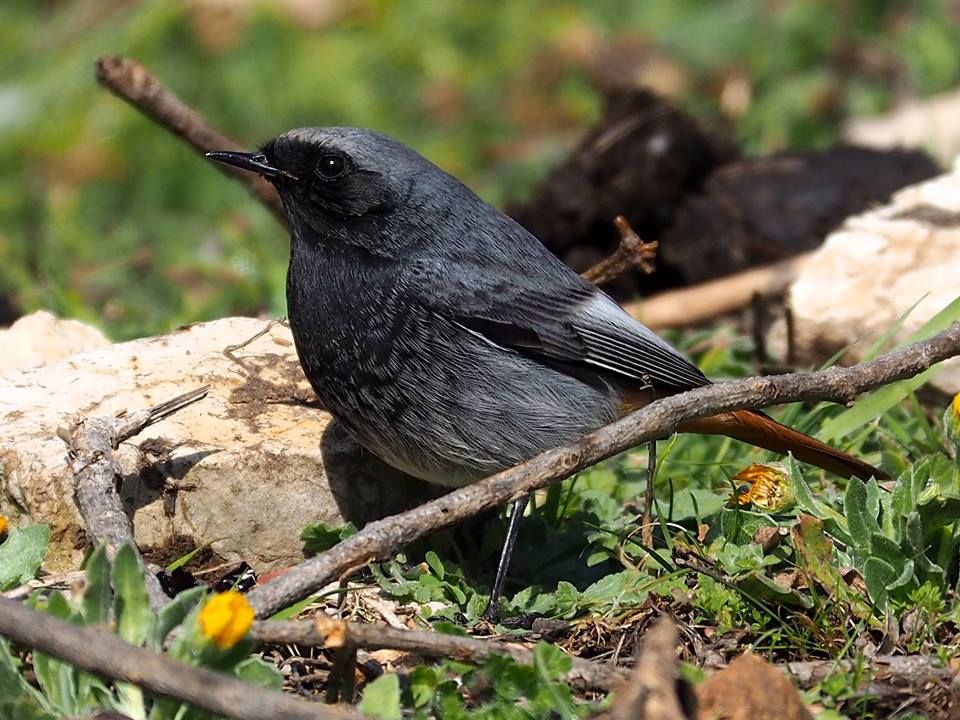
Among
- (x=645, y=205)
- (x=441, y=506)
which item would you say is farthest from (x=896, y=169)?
(x=441, y=506)

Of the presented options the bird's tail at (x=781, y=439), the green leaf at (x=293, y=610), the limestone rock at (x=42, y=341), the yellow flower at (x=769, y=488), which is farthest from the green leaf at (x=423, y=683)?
the limestone rock at (x=42, y=341)

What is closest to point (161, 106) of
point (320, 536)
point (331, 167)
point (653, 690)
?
point (331, 167)

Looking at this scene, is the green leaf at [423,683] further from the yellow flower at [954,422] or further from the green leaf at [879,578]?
the yellow flower at [954,422]

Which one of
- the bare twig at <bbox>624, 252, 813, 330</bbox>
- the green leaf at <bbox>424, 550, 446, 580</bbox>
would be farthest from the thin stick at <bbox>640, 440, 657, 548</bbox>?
the bare twig at <bbox>624, 252, 813, 330</bbox>

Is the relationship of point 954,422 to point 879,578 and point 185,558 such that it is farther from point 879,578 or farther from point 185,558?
point 185,558

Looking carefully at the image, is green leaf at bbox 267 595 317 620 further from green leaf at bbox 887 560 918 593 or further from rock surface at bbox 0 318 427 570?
green leaf at bbox 887 560 918 593

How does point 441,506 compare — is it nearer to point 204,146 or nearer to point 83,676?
point 83,676
